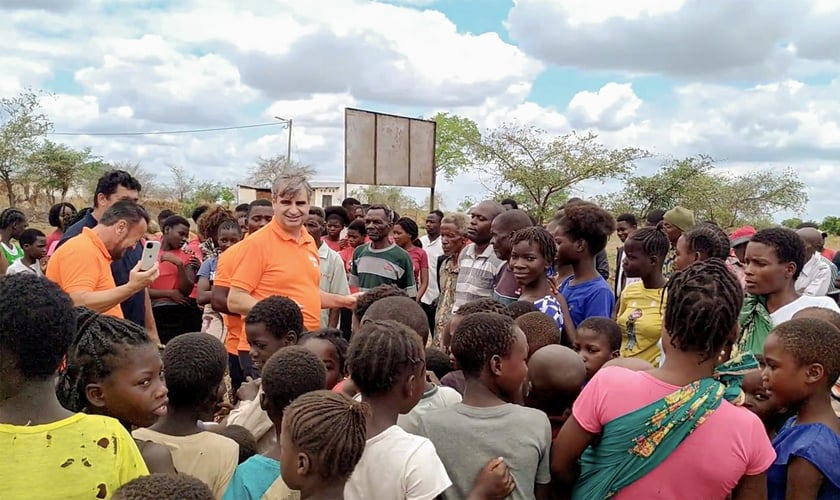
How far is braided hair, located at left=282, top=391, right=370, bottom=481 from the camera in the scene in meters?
1.77

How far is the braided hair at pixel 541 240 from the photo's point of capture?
3693 mm

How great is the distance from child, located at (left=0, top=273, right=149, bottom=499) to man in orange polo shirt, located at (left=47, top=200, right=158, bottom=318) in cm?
181

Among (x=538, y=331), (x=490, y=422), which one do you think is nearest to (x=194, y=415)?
(x=490, y=422)


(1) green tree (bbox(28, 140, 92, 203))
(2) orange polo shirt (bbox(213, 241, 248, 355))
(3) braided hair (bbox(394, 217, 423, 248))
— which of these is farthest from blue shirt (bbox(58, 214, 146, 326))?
(1) green tree (bbox(28, 140, 92, 203))

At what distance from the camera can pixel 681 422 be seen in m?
1.84

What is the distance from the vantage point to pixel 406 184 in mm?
11797

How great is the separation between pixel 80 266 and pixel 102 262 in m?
0.15

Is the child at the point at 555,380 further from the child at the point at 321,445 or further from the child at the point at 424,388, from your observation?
the child at the point at 321,445

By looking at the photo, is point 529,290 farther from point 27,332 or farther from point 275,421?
point 27,332

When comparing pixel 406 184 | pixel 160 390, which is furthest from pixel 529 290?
pixel 406 184

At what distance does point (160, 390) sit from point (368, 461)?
2.29 feet

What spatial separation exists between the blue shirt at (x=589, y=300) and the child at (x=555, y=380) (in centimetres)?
116

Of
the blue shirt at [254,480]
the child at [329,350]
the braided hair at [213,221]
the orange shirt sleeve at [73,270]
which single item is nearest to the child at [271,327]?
the child at [329,350]

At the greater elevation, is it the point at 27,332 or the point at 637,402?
the point at 27,332
